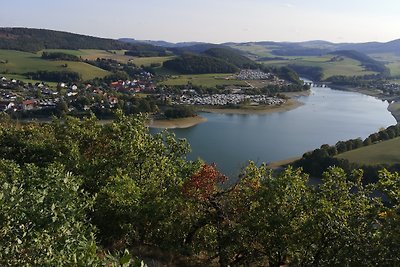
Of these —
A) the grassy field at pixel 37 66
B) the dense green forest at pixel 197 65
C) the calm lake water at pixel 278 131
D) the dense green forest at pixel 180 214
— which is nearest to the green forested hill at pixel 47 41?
the grassy field at pixel 37 66

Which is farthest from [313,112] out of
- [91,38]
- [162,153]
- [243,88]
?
[91,38]

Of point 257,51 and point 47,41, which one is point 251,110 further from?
point 257,51

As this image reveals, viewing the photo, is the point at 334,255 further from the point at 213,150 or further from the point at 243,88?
the point at 243,88

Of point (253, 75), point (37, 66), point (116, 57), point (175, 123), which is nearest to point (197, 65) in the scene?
point (253, 75)

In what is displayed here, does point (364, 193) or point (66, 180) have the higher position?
point (66, 180)

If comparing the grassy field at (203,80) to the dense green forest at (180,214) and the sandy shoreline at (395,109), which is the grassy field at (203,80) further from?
the dense green forest at (180,214)
